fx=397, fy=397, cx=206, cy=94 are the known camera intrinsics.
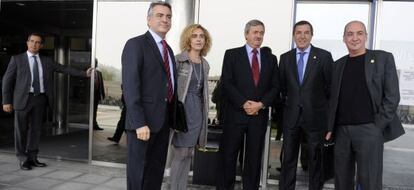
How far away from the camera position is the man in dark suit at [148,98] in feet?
9.40

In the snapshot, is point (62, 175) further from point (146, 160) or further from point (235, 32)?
point (235, 32)

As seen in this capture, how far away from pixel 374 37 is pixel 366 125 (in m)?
1.80

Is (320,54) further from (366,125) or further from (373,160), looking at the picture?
(373,160)

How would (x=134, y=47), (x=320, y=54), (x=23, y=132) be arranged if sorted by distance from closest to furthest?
(x=134, y=47) → (x=320, y=54) → (x=23, y=132)

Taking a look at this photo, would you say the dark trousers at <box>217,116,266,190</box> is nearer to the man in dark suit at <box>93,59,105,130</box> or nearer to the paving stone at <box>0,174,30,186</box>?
the man in dark suit at <box>93,59,105,130</box>

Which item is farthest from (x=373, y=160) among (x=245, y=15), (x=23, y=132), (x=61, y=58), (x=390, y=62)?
(x=61, y=58)

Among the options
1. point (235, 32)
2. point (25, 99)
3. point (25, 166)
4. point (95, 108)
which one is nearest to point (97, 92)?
point (95, 108)

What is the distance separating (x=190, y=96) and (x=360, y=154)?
1541 millimetres

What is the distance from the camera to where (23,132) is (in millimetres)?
5148

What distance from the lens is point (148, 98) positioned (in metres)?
2.97

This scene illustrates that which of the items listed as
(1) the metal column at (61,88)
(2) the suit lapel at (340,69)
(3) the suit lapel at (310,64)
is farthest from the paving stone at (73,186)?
(1) the metal column at (61,88)

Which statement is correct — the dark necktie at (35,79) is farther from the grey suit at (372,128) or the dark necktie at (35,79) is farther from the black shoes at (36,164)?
the grey suit at (372,128)

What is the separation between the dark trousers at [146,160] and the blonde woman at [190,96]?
1.30 feet

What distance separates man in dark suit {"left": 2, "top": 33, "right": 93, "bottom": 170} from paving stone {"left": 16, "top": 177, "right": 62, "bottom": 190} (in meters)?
0.54
